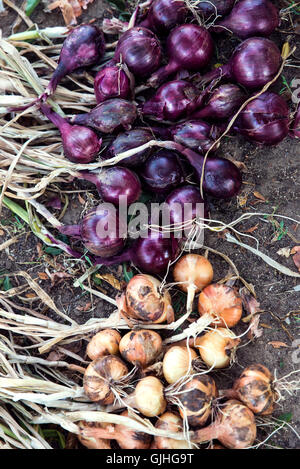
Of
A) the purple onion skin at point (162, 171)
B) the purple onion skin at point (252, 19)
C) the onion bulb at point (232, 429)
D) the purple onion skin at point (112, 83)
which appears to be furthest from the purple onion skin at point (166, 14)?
the onion bulb at point (232, 429)

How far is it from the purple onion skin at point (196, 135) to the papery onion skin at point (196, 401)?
901 millimetres

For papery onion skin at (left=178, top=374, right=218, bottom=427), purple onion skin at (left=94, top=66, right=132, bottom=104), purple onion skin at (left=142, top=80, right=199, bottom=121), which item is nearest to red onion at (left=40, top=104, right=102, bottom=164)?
purple onion skin at (left=94, top=66, right=132, bottom=104)

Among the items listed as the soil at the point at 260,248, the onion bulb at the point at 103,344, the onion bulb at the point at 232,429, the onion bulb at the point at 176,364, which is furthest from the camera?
the soil at the point at 260,248

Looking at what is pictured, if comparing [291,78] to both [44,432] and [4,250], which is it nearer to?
[4,250]

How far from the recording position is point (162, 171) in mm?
1725

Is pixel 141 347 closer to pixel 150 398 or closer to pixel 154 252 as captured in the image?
pixel 150 398

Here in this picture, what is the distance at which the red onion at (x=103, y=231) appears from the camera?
5.54 ft

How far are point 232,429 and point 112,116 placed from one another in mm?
1229

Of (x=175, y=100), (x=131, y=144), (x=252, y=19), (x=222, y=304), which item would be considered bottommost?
(x=222, y=304)

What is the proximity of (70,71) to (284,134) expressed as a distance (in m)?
0.95

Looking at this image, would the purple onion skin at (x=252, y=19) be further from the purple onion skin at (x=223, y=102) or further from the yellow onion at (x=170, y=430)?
the yellow onion at (x=170, y=430)

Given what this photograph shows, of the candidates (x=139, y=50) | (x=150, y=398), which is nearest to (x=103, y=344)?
(x=150, y=398)

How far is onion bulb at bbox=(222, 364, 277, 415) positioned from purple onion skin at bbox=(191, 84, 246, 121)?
102 centimetres

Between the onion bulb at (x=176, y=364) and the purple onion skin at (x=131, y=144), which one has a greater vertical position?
the purple onion skin at (x=131, y=144)
